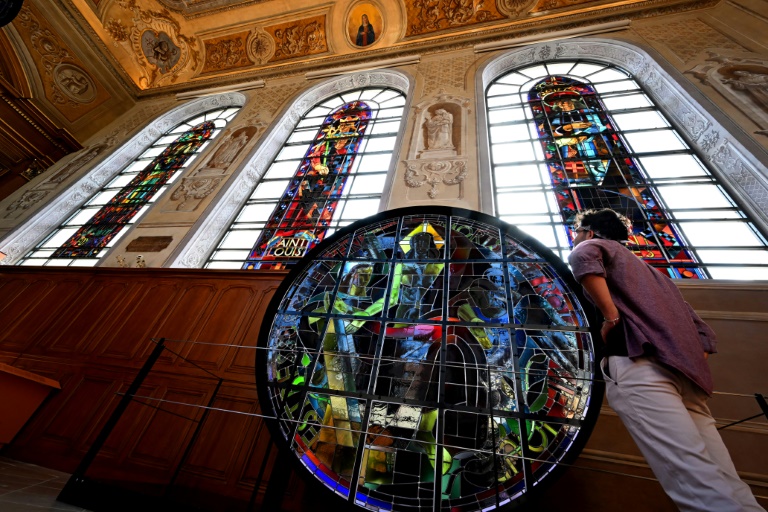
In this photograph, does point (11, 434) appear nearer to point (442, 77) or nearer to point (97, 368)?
point (97, 368)

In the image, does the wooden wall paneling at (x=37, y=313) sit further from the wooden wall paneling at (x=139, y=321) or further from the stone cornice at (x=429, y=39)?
the stone cornice at (x=429, y=39)

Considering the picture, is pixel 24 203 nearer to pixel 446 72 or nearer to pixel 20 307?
pixel 20 307

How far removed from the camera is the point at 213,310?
10.8ft

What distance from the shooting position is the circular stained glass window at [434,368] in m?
1.44

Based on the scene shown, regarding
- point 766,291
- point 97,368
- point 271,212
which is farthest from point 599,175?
point 97,368

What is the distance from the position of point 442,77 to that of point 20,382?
708cm

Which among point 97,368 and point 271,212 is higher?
point 271,212

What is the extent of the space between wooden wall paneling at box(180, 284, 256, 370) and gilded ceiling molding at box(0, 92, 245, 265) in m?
4.18

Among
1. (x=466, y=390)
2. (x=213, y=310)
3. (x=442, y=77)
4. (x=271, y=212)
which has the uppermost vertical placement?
(x=442, y=77)

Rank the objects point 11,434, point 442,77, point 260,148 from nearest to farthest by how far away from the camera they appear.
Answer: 1. point 11,434
2. point 260,148
3. point 442,77

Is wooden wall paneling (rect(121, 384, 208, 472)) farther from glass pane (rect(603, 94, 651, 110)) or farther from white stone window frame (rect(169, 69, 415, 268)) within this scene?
glass pane (rect(603, 94, 651, 110))

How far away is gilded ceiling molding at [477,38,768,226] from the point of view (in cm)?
329

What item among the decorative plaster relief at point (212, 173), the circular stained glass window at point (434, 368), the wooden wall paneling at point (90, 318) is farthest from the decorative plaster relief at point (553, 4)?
the wooden wall paneling at point (90, 318)

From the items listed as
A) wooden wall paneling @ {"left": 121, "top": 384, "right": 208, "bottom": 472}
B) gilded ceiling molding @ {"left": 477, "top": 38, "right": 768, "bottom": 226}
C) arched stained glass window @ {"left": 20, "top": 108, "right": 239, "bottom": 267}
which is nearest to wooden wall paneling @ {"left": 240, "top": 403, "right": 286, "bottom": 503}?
wooden wall paneling @ {"left": 121, "top": 384, "right": 208, "bottom": 472}
